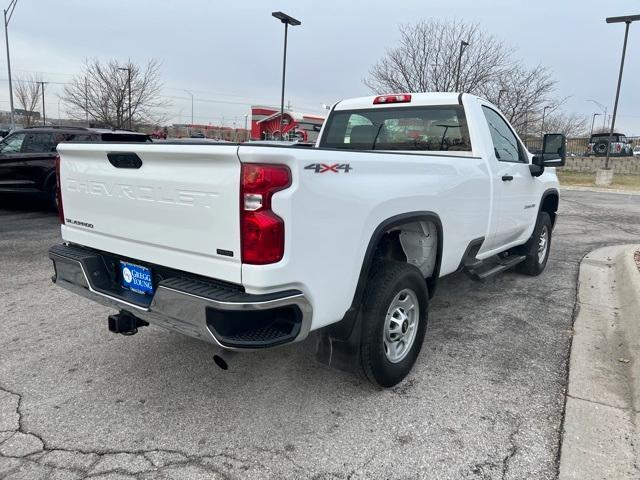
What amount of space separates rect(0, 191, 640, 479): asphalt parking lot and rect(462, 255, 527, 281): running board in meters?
0.46

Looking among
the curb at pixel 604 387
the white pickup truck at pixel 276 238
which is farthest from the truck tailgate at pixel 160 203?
the curb at pixel 604 387

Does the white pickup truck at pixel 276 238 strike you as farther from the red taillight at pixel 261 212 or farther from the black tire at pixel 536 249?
the black tire at pixel 536 249

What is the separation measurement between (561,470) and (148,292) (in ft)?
7.93

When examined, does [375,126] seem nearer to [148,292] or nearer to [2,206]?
[148,292]

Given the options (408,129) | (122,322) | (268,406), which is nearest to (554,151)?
(408,129)

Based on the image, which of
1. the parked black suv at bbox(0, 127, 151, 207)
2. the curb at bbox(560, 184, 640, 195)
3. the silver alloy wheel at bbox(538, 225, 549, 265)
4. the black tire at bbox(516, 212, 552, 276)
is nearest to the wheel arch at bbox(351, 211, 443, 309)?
the black tire at bbox(516, 212, 552, 276)

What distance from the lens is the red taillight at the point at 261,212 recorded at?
7.35 feet

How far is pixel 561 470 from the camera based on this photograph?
8.22 ft

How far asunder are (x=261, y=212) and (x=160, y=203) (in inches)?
27.2

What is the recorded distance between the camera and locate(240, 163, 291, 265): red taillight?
224cm

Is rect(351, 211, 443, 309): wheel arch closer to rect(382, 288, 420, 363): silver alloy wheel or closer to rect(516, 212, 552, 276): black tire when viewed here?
rect(382, 288, 420, 363): silver alloy wheel

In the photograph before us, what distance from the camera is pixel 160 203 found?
8.61 feet

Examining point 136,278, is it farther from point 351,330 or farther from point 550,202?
point 550,202

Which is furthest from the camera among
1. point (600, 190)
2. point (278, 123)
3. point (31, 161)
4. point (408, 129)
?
point (278, 123)
